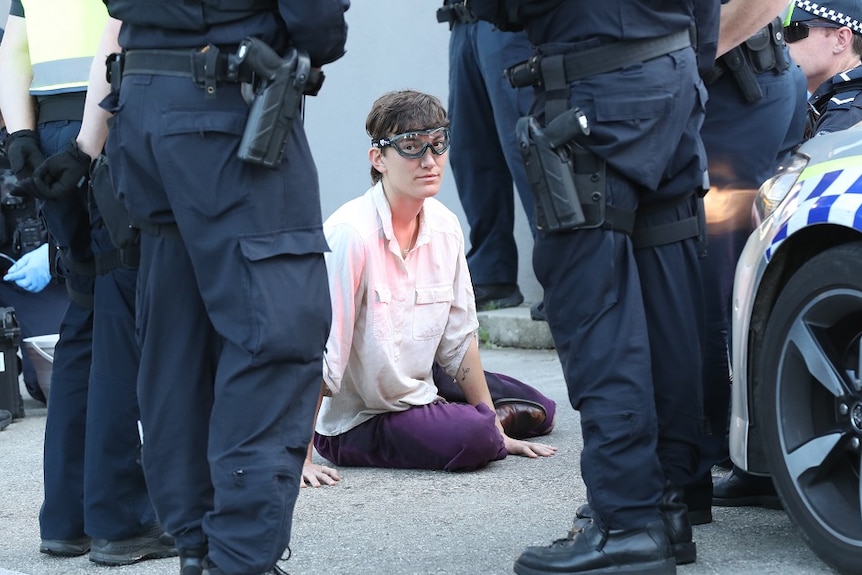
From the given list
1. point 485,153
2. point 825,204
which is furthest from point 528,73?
point 485,153

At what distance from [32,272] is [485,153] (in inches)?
90.3

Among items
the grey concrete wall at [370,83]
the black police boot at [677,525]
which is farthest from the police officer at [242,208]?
the grey concrete wall at [370,83]

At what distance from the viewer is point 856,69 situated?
4.03 metres

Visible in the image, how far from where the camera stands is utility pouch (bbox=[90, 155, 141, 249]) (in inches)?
111

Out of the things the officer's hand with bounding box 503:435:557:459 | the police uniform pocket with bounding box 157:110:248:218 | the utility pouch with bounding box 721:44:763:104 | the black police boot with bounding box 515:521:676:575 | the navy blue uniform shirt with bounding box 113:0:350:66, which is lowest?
the officer's hand with bounding box 503:435:557:459

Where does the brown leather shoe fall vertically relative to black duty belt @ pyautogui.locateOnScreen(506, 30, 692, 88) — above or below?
below

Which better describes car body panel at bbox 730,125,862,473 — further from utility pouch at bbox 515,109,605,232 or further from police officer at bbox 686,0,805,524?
utility pouch at bbox 515,109,605,232

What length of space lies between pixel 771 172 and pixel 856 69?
2.23 feet

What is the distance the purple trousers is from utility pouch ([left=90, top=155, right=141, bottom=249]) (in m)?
1.44

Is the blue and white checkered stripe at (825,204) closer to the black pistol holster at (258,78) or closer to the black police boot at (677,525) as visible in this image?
the black police boot at (677,525)

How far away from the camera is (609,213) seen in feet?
9.21

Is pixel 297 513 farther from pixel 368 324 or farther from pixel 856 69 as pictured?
pixel 856 69

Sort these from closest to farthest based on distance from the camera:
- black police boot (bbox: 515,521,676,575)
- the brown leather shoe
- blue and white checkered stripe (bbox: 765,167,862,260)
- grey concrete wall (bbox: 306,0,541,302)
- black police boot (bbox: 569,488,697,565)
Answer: blue and white checkered stripe (bbox: 765,167,862,260) < black police boot (bbox: 515,521,676,575) < black police boot (bbox: 569,488,697,565) < the brown leather shoe < grey concrete wall (bbox: 306,0,541,302)

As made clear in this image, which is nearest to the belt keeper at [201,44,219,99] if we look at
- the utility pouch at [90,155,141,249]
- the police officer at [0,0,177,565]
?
the utility pouch at [90,155,141,249]
